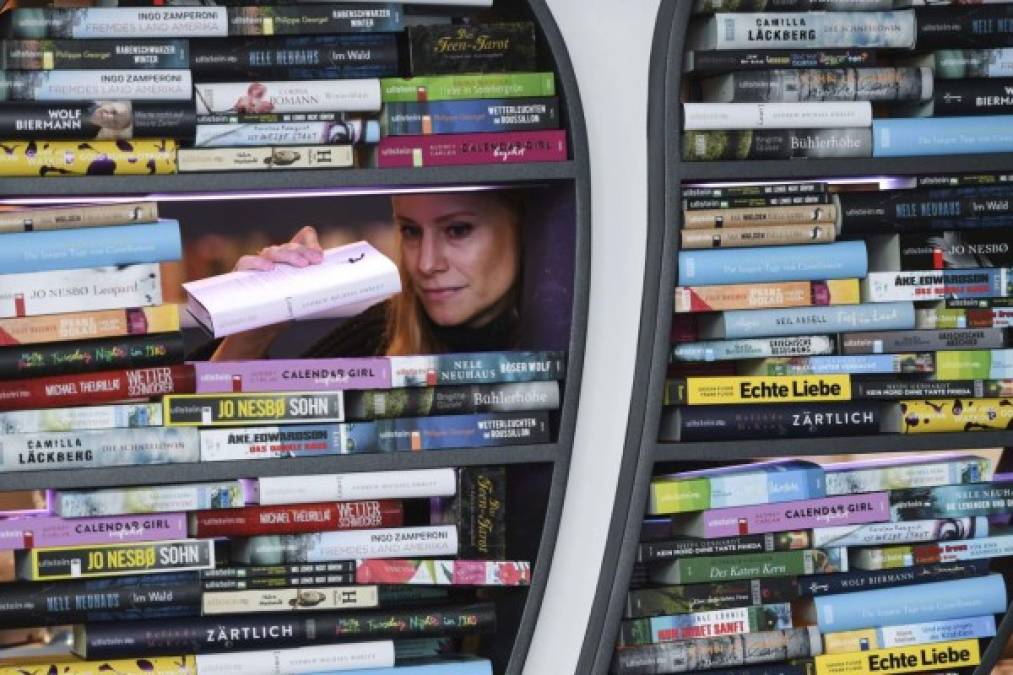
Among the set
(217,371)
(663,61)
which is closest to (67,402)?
(217,371)

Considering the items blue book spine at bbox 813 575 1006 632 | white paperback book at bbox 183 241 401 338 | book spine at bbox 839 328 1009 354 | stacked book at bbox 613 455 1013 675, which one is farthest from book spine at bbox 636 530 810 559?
white paperback book at bbox 183 241 401 338

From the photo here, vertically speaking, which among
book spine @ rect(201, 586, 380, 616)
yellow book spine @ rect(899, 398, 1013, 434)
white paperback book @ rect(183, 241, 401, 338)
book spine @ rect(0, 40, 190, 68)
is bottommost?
book spine @ rect(201, 586, 380, 616)

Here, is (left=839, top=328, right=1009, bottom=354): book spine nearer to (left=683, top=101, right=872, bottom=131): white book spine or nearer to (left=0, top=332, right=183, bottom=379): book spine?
(left=683, top=101, right=872, bottom=131): white book spine

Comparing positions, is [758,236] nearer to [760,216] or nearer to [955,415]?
[760,216]

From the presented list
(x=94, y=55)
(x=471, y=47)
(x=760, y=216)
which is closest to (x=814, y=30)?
(x=760, y=216)

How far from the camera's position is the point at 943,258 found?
2723 millimetres

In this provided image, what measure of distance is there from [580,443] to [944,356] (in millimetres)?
649

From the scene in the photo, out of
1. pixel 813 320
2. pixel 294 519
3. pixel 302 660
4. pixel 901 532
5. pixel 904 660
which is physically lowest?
pixel 904 660

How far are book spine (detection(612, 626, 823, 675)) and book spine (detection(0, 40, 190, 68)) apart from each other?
118cm

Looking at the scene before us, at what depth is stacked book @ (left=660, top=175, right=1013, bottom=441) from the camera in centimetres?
260

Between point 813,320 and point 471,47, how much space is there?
72 cm

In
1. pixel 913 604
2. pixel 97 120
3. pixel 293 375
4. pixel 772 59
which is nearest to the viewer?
pixel 97 120

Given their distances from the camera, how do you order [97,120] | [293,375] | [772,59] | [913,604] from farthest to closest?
1. [913,604]
2. [772,59]
3. [293,375]
4. [97,120]

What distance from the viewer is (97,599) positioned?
7.84 feet
